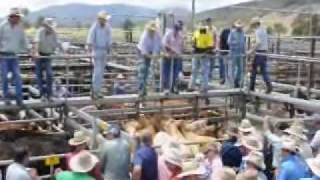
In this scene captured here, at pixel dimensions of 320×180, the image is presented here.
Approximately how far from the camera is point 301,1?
328ft

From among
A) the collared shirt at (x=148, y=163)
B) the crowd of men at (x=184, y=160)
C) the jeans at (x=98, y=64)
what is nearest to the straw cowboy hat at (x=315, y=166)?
the crowd of men at (x=184, y=160)

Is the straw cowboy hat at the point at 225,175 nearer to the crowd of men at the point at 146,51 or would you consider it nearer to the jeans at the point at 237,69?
the crowd of men at the point at 146,51

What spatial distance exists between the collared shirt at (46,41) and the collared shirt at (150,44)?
5.70 feet

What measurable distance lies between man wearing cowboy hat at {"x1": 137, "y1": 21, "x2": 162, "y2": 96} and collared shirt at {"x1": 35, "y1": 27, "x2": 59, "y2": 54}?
1.73 m

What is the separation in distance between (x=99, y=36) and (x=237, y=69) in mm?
3518

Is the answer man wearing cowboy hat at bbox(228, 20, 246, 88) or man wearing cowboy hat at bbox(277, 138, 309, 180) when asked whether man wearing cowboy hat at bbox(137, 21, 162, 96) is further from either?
man wearing cowboy hat at bbox(277, 138, 309, 180)

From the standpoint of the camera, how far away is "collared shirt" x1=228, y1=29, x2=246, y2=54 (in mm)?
13797

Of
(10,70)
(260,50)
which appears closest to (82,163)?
(10,70)

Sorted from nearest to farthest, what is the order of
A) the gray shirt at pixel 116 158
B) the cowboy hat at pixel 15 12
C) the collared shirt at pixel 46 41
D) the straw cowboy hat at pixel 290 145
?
the straw cowboy hat at pixel 290 145 → the gray shirt at pixel 116 158 → the cowboy hat at pixel 15 12 → the collared shirt at pixel 46 41

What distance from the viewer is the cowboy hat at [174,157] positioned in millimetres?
6707

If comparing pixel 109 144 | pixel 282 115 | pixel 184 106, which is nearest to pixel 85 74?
pixel 184 106

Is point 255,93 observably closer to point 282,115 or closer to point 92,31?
point 282,115

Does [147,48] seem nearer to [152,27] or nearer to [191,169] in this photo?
[152,27]

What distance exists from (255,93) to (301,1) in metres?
89.3
